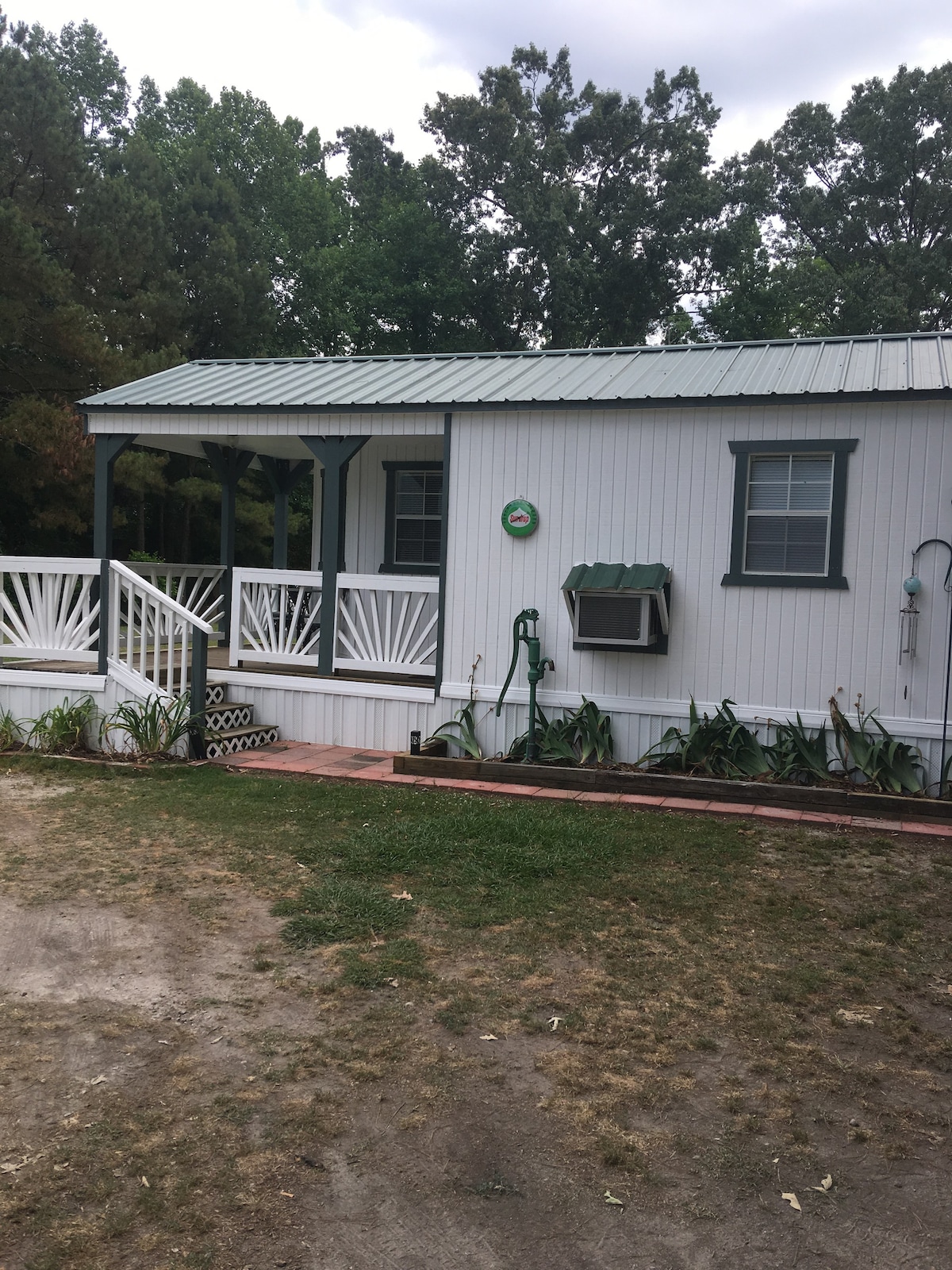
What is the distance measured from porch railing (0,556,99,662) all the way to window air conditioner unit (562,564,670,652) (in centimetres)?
403

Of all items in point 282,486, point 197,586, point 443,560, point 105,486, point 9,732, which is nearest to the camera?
point 443,560

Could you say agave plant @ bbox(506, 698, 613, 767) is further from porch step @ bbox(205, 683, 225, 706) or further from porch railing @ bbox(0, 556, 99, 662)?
porch railing @ bbox(0, 556, 99, 662)

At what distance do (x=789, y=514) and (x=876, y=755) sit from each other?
1812mm

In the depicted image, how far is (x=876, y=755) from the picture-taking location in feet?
23.6

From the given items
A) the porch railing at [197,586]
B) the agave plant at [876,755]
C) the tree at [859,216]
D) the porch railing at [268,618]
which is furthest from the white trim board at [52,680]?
the tree at [859,216]

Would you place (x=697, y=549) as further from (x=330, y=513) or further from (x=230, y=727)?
(x=230, y=727)

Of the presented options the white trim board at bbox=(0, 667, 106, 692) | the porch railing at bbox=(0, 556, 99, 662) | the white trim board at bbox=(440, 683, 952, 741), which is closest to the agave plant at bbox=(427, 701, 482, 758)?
the white trim board at bbox=(440, 683, 952, 741)

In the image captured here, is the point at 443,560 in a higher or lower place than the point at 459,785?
higher

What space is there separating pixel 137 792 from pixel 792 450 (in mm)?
5202

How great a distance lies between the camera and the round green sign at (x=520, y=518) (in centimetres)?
821

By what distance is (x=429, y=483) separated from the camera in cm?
1088

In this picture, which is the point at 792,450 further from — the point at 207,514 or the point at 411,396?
the point at 207,514

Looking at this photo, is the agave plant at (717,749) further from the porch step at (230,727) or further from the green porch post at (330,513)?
the porch step at (230,727)

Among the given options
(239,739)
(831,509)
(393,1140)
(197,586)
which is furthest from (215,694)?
(393,1140)
